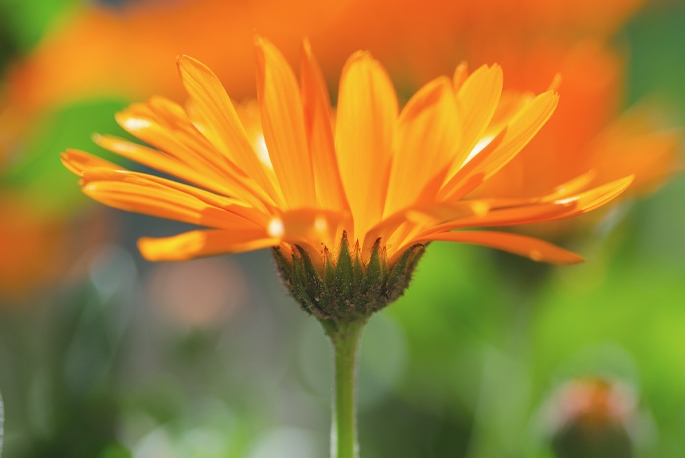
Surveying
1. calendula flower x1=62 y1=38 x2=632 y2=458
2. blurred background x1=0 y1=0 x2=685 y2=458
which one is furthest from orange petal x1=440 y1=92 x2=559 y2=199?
blurred background x1=0 y1=0 x2=685 y2=458

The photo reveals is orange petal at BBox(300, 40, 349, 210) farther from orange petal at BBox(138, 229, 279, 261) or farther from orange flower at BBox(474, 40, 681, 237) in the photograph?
orange flower at BBox(474, 40, 681, 237)

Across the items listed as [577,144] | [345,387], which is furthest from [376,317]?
[345,387]

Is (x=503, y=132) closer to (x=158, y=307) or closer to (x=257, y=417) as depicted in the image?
(x=257, y=417)

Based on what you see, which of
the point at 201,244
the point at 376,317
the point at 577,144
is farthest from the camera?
the point at 376,317

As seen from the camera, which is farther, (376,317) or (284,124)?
(376,317)

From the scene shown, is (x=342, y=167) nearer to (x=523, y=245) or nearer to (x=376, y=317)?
(x=523, y=245)

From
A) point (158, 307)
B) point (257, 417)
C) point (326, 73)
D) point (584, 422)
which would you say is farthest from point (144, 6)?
point (584, 422)
